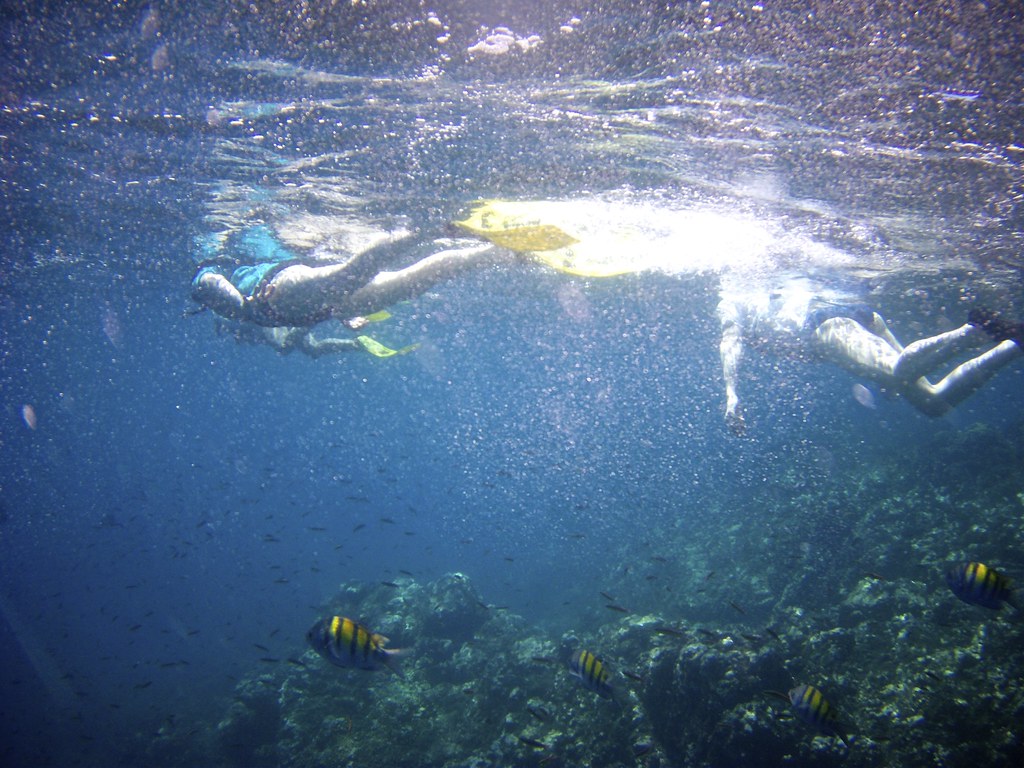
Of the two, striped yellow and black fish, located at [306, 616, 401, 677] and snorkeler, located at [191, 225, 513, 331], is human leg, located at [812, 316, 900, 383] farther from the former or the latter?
striped yellow and black fish, located at [306, 616, 401, 677]

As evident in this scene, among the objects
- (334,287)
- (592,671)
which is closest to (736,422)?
(592,671)

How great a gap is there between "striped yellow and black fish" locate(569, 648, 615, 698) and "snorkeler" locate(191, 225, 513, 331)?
597cm

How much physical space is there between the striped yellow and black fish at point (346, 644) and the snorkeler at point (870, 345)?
670 centimetres

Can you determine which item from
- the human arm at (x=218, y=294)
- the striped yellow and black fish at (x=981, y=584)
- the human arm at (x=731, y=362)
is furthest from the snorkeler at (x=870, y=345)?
the human arm at (x=218, y=294)

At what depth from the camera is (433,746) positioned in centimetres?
973

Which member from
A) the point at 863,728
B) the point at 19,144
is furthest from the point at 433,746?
the point at 19,144

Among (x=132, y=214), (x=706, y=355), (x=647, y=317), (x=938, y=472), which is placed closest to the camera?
(x=132, y=214)

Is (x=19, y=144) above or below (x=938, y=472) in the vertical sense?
above

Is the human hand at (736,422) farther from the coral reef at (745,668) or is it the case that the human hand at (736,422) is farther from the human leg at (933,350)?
the human leg at (933,350)

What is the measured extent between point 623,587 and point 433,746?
12.6 m

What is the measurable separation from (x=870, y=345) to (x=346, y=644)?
12.1m

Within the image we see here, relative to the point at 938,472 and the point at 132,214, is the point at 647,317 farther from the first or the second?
the point at 132,214

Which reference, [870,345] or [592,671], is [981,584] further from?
[870,345]

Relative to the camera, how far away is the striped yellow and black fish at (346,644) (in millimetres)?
4859
